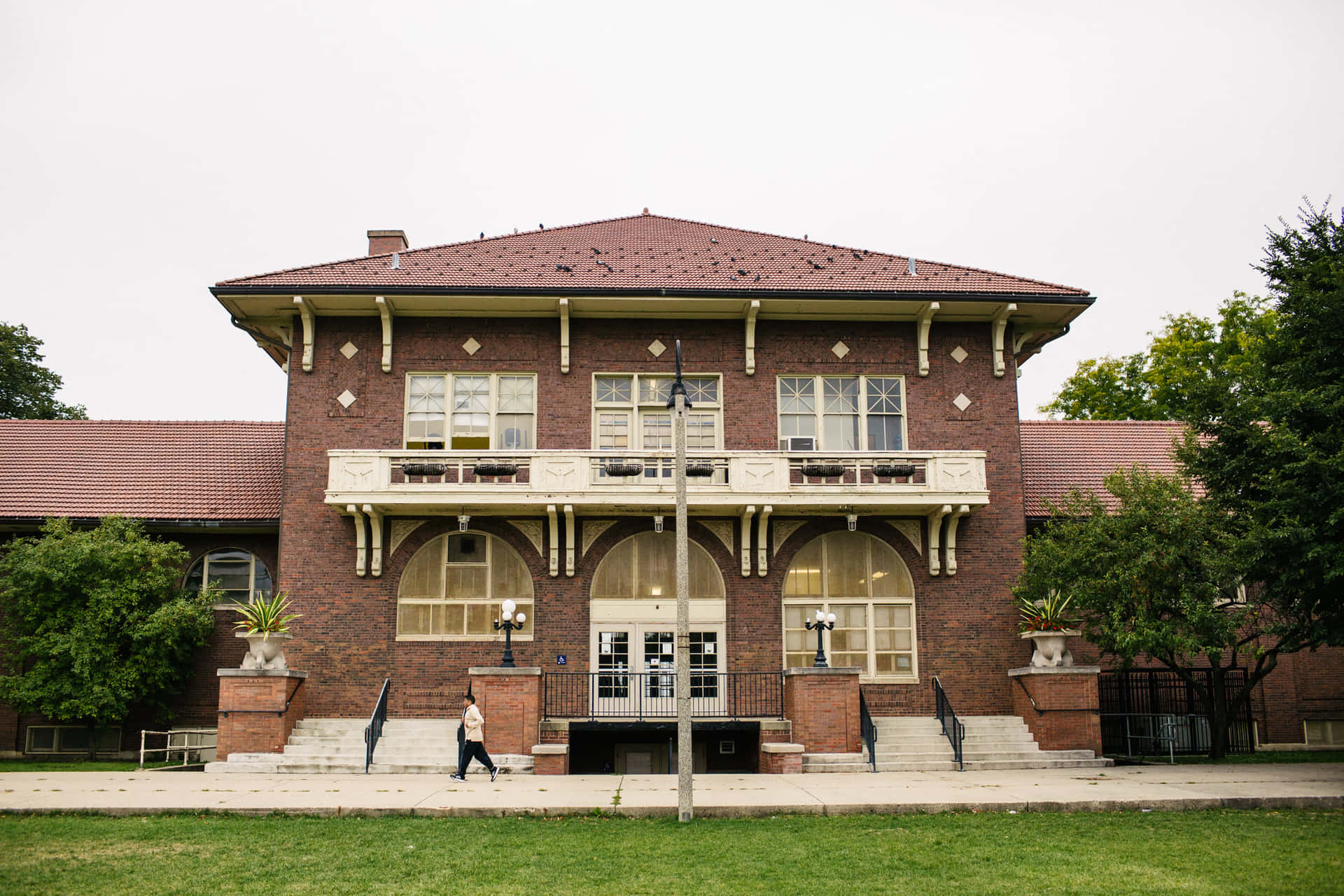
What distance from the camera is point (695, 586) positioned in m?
22.3

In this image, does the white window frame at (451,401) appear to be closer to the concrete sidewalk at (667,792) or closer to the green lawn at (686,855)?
the concrete sidewalk at (667,792)

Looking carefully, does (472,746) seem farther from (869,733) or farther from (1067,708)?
(1067,708)

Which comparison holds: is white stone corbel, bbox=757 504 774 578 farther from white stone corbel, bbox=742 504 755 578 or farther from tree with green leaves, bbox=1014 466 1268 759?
tree with green leaves, bbox=1014 466 1268 759

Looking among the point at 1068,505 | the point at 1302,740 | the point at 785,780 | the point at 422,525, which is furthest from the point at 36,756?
the point at 1302,740

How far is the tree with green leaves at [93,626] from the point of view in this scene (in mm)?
21422

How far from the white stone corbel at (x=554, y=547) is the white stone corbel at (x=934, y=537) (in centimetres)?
748

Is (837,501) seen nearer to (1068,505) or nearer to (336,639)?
(1068,505)

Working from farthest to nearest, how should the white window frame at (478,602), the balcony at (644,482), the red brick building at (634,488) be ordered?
the white window frame at (478,602) → the red brick building at (634,488) → the balcony at (644,482)

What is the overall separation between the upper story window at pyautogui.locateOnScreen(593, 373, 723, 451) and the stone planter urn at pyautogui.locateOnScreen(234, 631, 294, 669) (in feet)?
23.7

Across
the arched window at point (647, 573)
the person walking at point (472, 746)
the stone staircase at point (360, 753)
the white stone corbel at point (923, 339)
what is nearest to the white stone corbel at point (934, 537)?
the white stone corbel at point (923, 339)

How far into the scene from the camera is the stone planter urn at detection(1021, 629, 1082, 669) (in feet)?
67.5

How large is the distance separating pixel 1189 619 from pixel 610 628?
1057cm

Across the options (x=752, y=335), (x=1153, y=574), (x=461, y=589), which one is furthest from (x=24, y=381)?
(x=1153, y=574)

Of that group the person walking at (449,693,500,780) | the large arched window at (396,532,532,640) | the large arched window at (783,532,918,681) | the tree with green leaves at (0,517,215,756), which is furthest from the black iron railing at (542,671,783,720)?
the tree with green leaves at (0,517,215,756)
